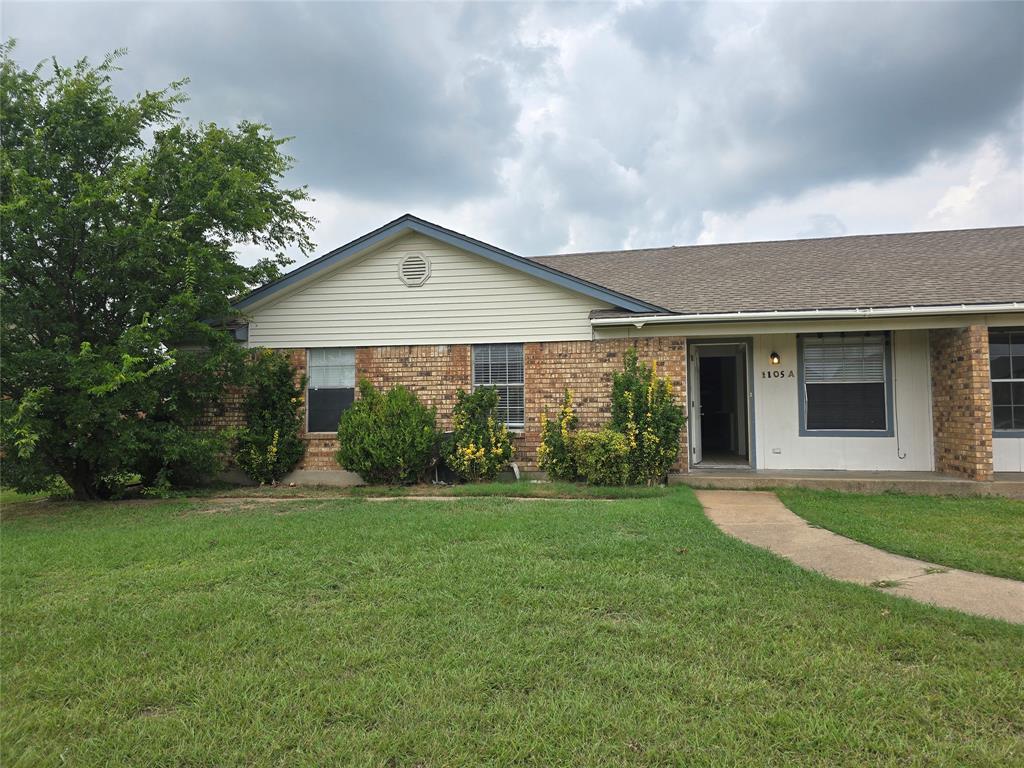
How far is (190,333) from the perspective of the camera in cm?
932

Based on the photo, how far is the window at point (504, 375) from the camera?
Result: 9977 millimetres

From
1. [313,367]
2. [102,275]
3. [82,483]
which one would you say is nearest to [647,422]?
[313,367]

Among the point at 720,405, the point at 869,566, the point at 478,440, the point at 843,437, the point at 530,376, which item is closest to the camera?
the point at 869,566

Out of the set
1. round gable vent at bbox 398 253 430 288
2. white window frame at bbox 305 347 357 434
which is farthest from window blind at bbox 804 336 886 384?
white window frame at bbox 305 347 357 434

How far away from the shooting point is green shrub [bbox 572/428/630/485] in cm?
866

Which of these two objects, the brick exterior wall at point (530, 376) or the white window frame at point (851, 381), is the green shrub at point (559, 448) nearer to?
the brick exterior wall at point (530, 376)

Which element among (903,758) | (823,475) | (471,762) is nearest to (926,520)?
(823,475)

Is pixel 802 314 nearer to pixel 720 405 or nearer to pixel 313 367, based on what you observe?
pixel 720 405

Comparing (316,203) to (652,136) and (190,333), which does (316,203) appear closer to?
(190,333)

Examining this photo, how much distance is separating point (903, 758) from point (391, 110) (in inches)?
495

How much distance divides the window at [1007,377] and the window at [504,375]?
7.49 meters

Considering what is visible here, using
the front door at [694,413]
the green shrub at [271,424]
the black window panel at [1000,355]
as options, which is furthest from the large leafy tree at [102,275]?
the black window panel at [1000,355]

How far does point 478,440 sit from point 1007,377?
27.7 ft

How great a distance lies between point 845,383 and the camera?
9.59 meters
